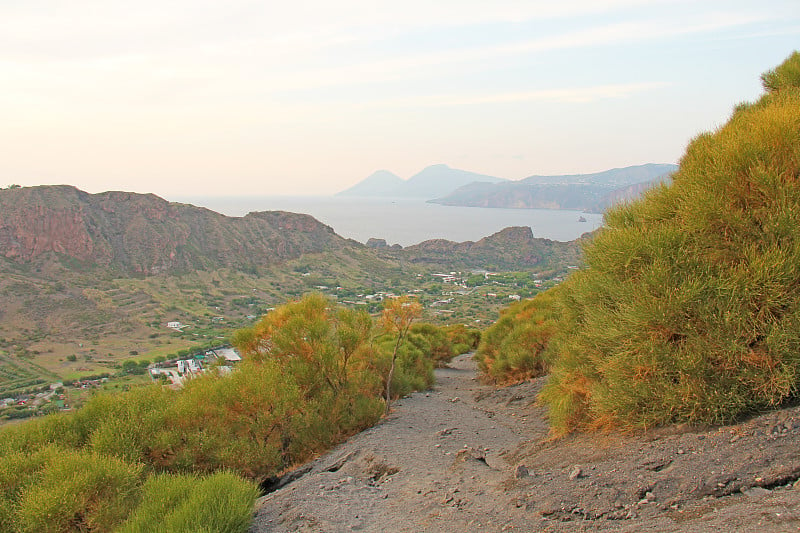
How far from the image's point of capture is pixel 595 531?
5281mm

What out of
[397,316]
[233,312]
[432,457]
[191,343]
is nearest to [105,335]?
[191,343]

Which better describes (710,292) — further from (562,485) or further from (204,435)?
(204,435)

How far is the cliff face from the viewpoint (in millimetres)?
69062

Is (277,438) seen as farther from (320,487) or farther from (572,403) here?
(572,403)

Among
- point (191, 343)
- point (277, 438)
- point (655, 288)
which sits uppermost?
point (655, 288)

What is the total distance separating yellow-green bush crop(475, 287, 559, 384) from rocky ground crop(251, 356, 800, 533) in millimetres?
8328

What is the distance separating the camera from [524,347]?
20391 millimetres

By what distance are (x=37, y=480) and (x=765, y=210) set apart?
37.5ft

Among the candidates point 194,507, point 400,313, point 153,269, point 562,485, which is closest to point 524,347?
point 400,313

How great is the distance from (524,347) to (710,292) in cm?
Answer: 1419

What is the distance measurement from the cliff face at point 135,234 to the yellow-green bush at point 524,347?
6532 centimetres

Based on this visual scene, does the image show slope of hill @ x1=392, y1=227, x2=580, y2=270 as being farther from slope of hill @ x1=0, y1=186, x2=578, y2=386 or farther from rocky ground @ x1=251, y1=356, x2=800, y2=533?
rocky ground @ x1=251, y1=356, x2=800, y2=533

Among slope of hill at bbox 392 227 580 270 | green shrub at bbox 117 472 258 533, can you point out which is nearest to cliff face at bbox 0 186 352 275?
slope of hill at bbox 392 227 580 270

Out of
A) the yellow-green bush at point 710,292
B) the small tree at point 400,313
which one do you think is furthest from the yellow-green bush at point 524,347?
the yellow-green bush at point 710,292
